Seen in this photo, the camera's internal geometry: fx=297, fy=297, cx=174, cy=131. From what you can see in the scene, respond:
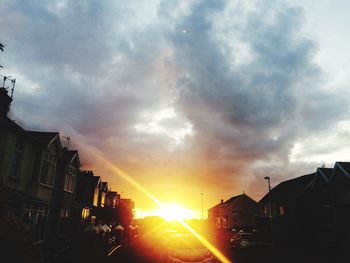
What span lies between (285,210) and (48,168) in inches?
1641

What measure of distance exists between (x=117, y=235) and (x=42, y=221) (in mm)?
14157

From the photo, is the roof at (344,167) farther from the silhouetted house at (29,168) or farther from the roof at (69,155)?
the silhouetted house at (29,168)

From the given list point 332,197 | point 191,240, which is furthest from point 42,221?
point 332,197

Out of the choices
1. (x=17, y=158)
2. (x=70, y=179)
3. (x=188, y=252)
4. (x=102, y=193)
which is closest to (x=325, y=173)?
(x=188, y=252)

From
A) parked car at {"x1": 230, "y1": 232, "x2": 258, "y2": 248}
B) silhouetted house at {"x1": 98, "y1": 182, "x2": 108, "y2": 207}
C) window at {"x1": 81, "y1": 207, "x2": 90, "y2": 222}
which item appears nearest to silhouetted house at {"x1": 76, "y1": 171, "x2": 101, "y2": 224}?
silhouetted house at {"x1": 98, "y1": 182, "x2": 108, "y2": 207}

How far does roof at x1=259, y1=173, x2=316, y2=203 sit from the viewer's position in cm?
4826

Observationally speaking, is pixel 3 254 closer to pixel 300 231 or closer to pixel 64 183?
pixel 64 183

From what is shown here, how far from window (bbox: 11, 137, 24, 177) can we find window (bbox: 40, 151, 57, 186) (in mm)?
2618

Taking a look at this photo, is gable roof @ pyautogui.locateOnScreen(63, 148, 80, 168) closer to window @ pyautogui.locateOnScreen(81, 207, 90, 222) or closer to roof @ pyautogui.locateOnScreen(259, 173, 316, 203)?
window @ pyautogui.locateOnScreen(81, 207, 90, 222)

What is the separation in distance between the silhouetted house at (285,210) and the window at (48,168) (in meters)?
31.2

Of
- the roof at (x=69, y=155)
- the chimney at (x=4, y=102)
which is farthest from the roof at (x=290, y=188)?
the chimney at (x=4, y=102)

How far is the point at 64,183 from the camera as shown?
81.5 feet

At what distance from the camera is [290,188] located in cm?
5194

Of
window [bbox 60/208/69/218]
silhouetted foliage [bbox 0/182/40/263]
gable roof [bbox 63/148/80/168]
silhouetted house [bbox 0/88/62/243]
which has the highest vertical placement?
gable roof [bbox 63/148/80/168]
